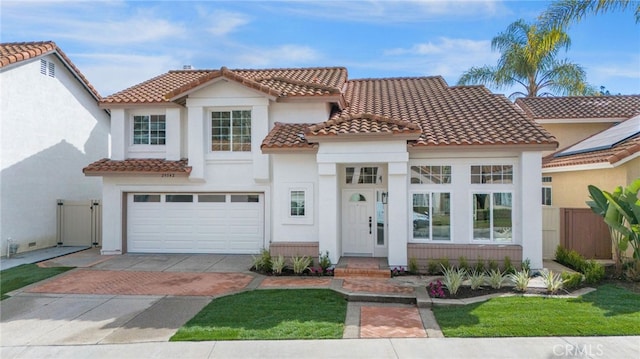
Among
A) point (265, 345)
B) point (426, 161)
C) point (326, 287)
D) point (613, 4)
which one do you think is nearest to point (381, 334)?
point (265, 345)

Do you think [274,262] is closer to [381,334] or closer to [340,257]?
[340,257]

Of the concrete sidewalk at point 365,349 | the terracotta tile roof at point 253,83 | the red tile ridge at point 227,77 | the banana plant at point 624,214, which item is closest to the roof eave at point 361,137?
the terracotta tile roof at point 253,83

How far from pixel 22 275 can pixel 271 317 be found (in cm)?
843

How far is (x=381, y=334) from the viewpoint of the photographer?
6809 mm

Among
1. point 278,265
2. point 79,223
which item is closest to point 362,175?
point 278,265

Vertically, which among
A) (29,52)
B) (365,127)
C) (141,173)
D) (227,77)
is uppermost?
(29,52)

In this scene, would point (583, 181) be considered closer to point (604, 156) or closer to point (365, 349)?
point (604, 156)

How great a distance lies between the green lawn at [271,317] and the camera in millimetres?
6688

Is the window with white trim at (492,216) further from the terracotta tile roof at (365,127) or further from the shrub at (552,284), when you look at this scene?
the terracotta tile roof at (365,127)

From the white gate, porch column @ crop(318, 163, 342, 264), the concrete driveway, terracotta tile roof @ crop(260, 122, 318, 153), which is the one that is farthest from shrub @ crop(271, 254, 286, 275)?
the white gate

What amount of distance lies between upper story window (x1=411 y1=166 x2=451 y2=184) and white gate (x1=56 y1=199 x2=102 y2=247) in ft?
41.8

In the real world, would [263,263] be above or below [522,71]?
below

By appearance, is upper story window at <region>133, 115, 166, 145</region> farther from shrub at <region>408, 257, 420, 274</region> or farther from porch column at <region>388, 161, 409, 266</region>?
shrub at <region>408, 257, 420, 274</region>

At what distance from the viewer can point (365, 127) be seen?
437 inches
